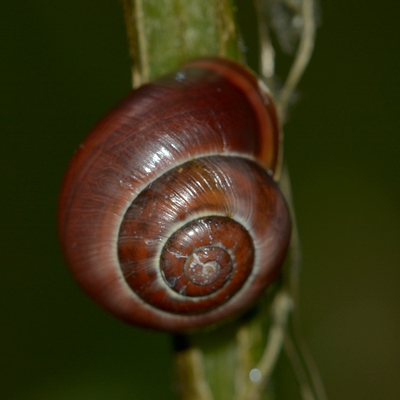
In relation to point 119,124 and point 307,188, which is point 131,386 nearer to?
point 307,188

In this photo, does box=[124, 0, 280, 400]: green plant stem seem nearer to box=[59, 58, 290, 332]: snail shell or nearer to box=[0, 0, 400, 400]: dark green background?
box=[59, 58, 290, 332]: snail shell

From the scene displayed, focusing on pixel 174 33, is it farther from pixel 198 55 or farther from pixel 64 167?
pixel 64 167

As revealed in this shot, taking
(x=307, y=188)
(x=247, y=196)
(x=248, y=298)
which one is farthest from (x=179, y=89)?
(x=307, y=188)

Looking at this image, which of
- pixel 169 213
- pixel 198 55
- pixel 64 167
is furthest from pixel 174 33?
pixel 64 167

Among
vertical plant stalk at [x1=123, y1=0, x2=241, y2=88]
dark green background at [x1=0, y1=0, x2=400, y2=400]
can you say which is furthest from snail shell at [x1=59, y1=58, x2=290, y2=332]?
dark green background at [x1=0, y1=0, x2=400, y2=400]

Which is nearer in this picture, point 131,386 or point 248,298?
point 248,298

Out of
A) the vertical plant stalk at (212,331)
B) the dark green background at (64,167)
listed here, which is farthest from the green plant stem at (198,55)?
the dark green background at (64,167)
